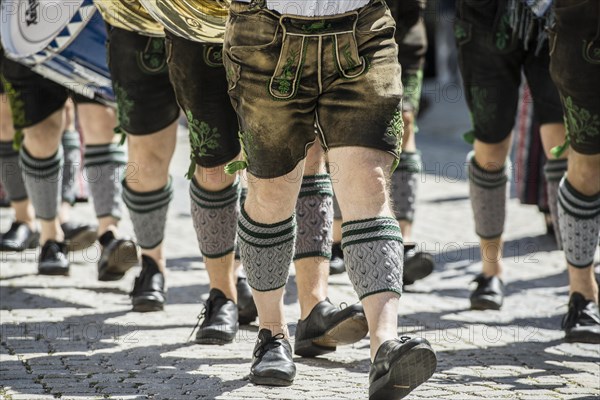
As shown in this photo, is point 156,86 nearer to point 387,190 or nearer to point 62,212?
point 387,190

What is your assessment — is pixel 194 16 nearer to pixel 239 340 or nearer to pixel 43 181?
pixel 239 340

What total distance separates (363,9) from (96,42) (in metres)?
1.92

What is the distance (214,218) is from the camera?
191 inches

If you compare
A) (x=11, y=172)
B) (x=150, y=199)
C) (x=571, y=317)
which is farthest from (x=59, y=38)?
(x=571, y=317)

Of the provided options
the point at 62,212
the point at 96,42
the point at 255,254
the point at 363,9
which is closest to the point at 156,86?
the point at 96,42

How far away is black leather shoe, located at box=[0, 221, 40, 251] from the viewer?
6945 millimetres

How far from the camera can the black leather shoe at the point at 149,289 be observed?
17.6 ft

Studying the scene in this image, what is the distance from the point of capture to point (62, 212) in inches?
284

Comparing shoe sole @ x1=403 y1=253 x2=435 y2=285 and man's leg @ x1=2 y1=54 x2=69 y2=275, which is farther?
man's leg @ x1=2 y1=54 x2=69 y2=275

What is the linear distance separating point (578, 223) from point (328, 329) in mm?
1251

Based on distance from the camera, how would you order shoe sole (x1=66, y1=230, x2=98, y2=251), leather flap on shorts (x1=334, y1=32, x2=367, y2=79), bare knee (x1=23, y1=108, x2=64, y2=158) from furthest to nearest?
shoe sole (x1=66, y1=230, x2=98, y2=251), bare knee (x1=23, y1=108, x2=64, y2=158), leather flap on shorts (x1=334, y1=32, x2=367, y2=79)

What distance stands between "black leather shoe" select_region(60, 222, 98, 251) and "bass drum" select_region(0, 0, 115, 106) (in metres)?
1.55

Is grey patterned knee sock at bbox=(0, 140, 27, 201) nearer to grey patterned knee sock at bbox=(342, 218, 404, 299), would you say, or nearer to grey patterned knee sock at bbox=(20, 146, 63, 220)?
grey patterned knee sock at bbox=(20, 146, 63, 220)

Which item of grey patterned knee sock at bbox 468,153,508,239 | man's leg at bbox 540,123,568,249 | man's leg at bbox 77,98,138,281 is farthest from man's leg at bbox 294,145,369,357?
man's leg at bbox 77,98,138,281
